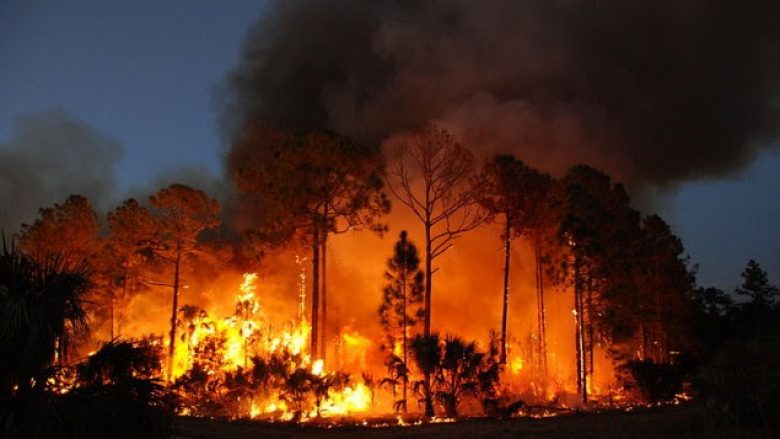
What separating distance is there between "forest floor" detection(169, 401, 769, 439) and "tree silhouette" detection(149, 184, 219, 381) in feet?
37.4

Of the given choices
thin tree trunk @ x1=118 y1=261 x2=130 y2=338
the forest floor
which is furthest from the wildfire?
thin tree trunk @ x1=118 y1=261 x2=130 y2=338

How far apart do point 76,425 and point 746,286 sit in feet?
219

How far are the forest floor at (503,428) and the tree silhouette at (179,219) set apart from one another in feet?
37.4

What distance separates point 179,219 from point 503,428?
755 inches

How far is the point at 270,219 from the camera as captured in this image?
2588cm

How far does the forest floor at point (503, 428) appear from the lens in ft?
48.8

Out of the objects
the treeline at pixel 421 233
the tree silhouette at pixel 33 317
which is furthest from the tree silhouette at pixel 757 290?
the tree silhouette at pixel 33 317

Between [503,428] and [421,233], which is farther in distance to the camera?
[421,233]

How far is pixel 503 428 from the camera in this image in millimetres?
16938

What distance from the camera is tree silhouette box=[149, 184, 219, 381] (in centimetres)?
2958

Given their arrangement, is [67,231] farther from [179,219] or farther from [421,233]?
[421,233]

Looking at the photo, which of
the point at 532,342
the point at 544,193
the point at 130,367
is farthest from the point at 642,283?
the point at 130,367

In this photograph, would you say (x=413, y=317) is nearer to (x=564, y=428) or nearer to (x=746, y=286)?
(x=564, y=428)

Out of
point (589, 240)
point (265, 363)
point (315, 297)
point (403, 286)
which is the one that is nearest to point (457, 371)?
point (403, 286)
